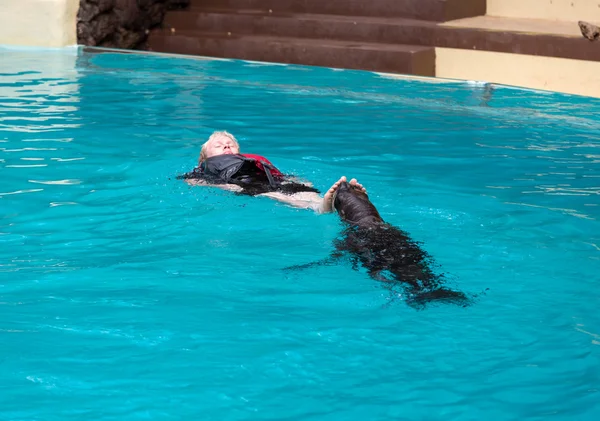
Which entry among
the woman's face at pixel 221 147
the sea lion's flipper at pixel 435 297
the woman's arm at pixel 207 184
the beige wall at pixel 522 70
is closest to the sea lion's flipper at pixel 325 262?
the sea lion's flipper at pixel 435 297

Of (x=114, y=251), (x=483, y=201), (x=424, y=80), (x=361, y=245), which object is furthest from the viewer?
(x=424, y=80)

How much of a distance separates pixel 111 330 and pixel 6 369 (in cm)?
54

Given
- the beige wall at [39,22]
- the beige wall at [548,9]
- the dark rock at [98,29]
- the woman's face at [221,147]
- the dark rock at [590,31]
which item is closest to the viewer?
the woman's face at [221,147]

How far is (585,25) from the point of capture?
35.6 ft

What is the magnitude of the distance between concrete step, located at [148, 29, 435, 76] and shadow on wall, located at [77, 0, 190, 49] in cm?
26

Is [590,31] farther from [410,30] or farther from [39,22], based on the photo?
[39,22]

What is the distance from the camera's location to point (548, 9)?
12.8 m

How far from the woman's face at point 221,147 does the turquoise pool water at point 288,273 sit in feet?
1.28

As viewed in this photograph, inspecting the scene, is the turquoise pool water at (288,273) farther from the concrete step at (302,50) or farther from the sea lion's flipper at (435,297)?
the concrete step at (302,50)

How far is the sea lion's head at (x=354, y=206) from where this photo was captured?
5066mm

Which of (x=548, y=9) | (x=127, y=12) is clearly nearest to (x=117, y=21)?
(x=127, y=12)

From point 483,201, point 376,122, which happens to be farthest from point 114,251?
point 376,122

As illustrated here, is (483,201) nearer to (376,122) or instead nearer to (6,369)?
(376,122)

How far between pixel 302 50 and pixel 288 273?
27.4 ft
